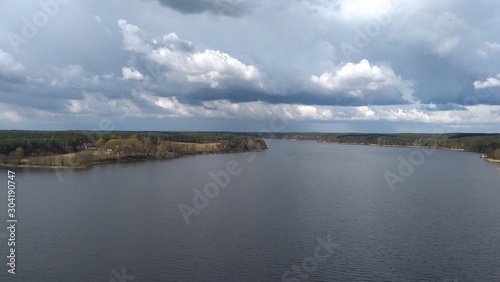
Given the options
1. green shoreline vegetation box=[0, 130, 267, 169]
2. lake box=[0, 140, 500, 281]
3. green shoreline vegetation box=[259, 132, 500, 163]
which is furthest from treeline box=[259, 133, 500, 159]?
green shoreline vegetation box=[0, 130, 267, 169]

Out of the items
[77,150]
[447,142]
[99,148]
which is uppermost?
[447,142]

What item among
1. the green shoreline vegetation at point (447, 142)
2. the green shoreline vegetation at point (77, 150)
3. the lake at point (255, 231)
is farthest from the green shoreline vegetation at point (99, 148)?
the lake at point (255, 231)

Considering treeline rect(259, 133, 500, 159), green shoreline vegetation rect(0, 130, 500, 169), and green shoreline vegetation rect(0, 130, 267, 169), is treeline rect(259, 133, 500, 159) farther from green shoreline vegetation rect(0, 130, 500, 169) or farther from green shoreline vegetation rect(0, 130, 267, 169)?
green shoreline vegetation rect(0, 130, 267, 169)

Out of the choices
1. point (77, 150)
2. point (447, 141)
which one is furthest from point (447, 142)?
point (77, 150)

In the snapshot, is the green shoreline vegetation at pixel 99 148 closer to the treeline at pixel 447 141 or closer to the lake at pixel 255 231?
the treeline at pixel 447 141

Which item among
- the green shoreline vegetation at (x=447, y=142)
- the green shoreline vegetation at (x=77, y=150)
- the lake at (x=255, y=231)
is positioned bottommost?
the lake at (x=255, y=231)

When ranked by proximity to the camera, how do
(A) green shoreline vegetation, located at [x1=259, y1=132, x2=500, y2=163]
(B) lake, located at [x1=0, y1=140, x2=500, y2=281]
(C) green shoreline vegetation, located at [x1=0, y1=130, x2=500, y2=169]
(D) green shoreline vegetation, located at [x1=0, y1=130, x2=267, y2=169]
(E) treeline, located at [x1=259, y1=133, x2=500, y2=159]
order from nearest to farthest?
1. (B) lake, located at [x1=0, y1=140, x2=500, y2=281]
2. (D) green shoreline vegetation, located at [x1=0, y1=130, x2=267, y2=169]
3. (C) green shoreline vegetation, located at [x1=0, y1=130, x2=500, y2=169]
4. (A) green shoreline vegetation, located at [x1=259, y1=132, x2=500, y2=163]
5. (E) treeline, located at [x1=259, y1=133, x2=500, y2=159]

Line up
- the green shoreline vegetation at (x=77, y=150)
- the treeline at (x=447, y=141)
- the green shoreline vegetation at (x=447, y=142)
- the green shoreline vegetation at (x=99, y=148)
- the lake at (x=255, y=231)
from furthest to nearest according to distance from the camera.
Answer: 1. the treeline at (x=447, y=141)
2. the green shoreline vegetation at (x=447, y=142)
3. the green shoreline vegetation at (x=99, y=148)
4. the green shoreline vegetation at (x=77, y=150)
5. the lake at (x=255, y=231)

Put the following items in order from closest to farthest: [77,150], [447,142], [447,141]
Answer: [77,150]
[447,142]
[447,141]

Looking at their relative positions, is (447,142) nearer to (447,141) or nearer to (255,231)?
(447,141)
